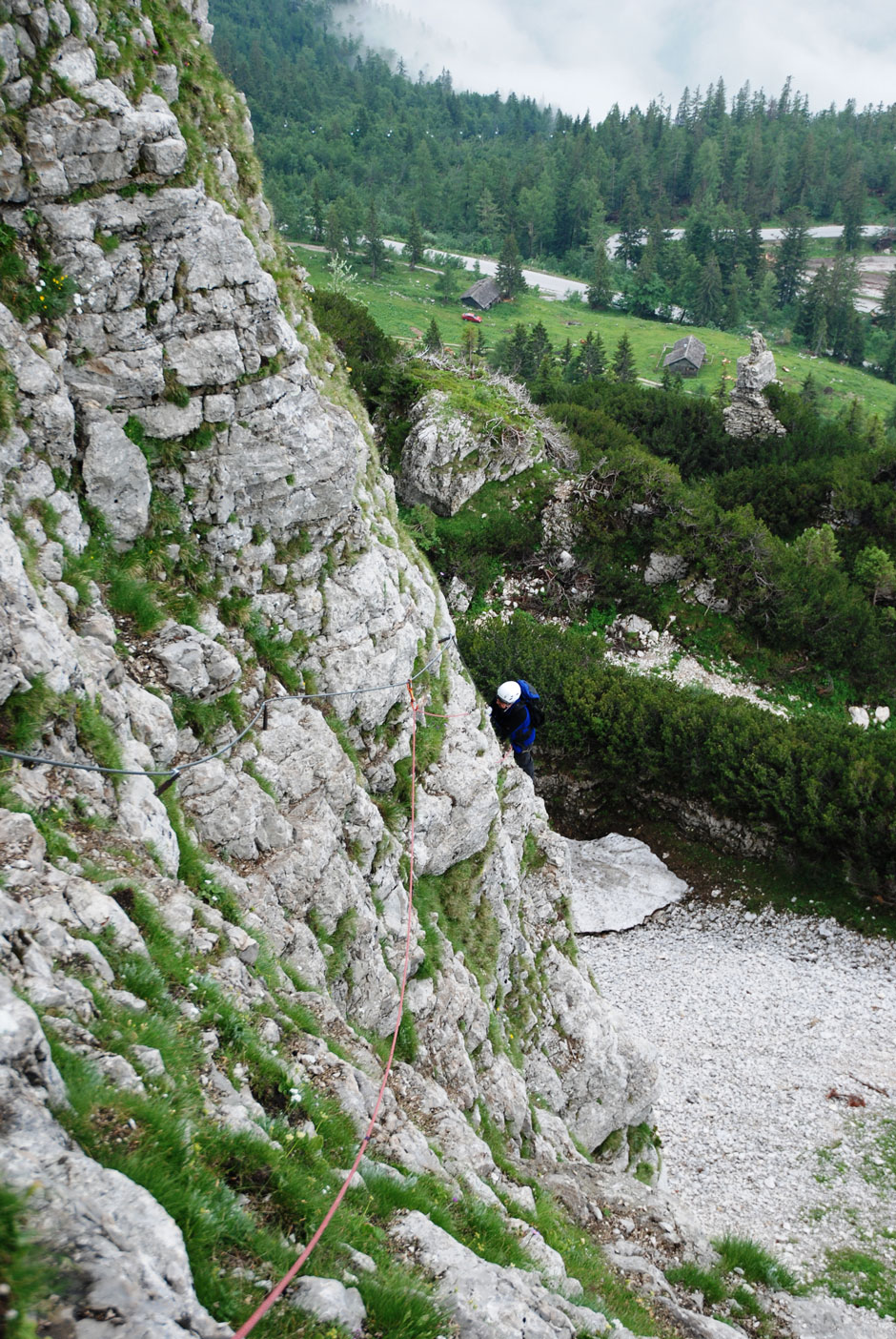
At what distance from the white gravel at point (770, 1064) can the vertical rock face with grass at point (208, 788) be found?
4406 mm

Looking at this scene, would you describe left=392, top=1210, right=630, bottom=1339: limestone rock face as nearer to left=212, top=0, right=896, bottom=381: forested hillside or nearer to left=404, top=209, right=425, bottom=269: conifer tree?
left=212, top=0, right=896, bottom=381: forested hillside

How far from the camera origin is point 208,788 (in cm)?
841

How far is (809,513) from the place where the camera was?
42562mm

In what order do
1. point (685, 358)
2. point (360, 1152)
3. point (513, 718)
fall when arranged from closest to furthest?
point (360, 1152) → point (513, 718) → point (685, 358)

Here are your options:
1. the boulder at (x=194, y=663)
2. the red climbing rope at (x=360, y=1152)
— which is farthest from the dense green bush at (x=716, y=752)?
the boulder at (x=194, y=663)

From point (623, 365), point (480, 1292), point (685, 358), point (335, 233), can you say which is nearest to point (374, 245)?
point (335, 233)

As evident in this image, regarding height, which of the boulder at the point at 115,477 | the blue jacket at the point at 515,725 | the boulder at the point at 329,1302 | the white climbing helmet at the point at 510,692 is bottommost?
the blue jacket at the point at 515,725

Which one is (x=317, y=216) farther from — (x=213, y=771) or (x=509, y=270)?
(x=213, y=771)

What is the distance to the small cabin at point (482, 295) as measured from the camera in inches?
3982

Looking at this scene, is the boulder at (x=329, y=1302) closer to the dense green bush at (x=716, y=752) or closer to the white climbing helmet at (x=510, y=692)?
the white climbing helmet at (x=510, y=692)

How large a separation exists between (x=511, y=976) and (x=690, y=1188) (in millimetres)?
A: 8180

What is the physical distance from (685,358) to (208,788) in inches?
3836

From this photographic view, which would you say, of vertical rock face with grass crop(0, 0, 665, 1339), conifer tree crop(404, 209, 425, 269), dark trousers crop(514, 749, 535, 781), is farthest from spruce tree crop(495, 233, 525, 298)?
dark trousers crop(514, 749, 535, 781)

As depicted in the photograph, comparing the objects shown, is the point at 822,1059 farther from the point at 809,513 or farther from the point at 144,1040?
the point at 809,513
